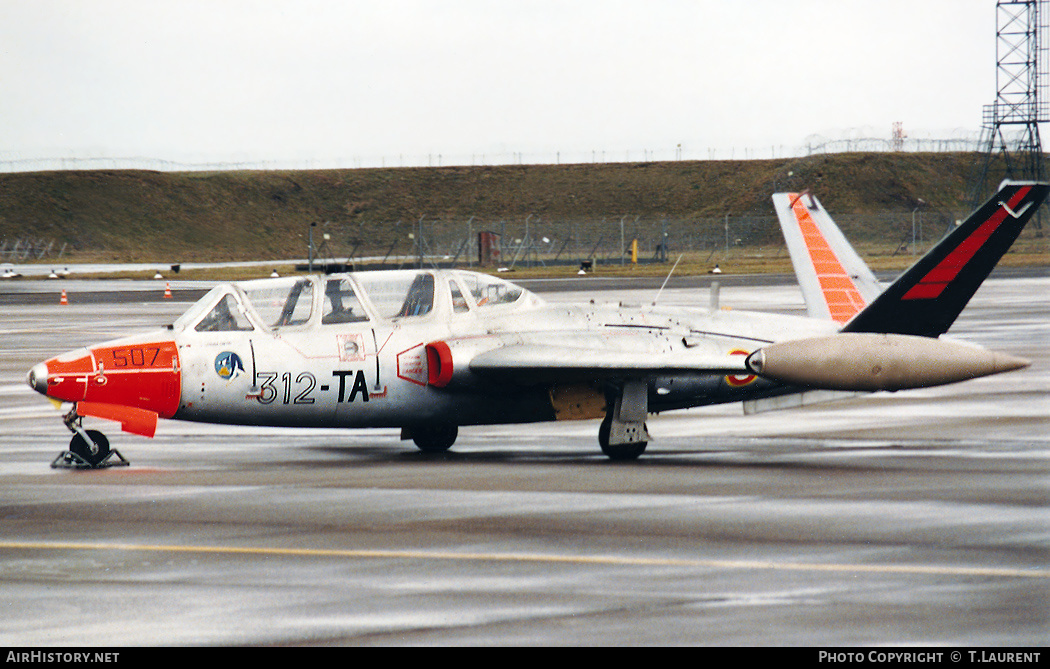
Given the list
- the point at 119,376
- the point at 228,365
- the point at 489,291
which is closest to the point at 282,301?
the point at 228,365

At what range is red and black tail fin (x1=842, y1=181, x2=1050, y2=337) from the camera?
52.6 ft

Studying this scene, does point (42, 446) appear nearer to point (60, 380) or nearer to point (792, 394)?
point (60, 380)

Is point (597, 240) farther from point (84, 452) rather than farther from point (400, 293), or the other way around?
point (84, 452)

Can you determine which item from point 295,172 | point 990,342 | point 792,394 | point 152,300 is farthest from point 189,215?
point 792,394

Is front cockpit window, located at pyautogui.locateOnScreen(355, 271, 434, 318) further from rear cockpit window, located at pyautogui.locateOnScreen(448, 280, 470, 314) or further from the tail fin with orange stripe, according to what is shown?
the tail fin with orange stripe

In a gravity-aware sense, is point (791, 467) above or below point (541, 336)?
below

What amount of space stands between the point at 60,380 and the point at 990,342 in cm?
2239

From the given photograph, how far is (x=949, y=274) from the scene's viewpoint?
1628 centimetres

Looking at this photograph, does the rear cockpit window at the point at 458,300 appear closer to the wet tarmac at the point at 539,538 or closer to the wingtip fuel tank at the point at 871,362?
the wet tarmac at the point at 539,538

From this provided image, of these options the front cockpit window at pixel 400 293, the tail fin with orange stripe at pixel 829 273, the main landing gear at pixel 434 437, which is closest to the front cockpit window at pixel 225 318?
the front cockpit window at pixel 400 293

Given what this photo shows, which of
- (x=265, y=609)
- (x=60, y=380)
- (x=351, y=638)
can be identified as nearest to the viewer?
(x=351, y=638)

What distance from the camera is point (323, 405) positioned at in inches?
630

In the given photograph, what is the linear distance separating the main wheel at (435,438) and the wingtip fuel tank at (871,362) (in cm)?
447

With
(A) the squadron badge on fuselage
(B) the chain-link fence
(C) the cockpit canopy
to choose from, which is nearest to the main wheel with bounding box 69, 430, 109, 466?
(C) the cockpit canopy
